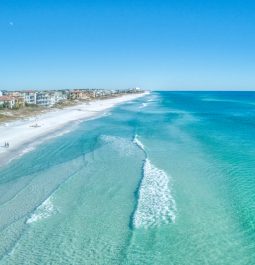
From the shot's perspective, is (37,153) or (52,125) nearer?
(37,153)

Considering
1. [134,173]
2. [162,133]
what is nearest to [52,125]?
[162,133]

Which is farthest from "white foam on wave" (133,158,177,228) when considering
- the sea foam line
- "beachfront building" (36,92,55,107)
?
"beachfront building" (36,92,55,107)

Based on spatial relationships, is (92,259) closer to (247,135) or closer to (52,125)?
(247,135)

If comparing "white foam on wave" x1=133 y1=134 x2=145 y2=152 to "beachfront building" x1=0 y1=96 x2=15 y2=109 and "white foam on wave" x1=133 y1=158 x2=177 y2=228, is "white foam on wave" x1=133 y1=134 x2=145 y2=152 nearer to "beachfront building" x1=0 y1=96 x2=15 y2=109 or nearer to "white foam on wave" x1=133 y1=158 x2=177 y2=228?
"white foam on wave" x1=133 y1=158 x2=177 y2=228

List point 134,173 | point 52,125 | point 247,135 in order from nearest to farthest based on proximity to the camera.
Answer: point 134,173 < point 247,135 < point 52,125

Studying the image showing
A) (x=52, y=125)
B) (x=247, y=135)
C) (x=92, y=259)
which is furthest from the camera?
(x=52, y=125)

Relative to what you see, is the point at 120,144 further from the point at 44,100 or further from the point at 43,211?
the point at 44,100

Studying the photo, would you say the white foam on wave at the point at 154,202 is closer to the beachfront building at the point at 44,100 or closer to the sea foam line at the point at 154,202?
the sea foam line at the point at 154,202
